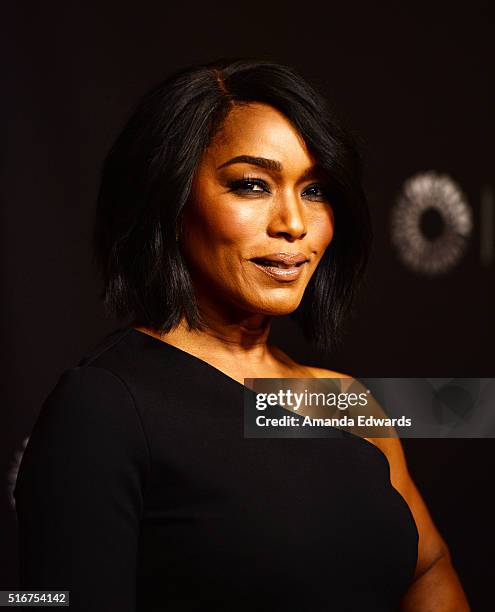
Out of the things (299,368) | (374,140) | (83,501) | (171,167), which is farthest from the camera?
(374,140)

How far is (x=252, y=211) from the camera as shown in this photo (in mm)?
1009

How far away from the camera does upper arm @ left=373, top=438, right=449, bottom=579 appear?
1.24m

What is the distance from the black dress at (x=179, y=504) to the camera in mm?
912

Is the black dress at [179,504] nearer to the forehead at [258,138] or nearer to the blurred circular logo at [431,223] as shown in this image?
the forehead at [258,138]

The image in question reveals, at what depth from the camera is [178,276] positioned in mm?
1048

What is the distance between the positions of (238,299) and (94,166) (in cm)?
75

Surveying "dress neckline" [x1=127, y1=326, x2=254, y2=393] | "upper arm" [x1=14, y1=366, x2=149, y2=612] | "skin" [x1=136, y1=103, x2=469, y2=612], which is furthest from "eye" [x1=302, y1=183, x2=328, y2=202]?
"upper arm" [x1=14, y1=366, x2=149, y2=612]

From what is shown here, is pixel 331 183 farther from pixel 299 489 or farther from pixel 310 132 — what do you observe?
pixel 299 489

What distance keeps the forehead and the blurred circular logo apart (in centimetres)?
80

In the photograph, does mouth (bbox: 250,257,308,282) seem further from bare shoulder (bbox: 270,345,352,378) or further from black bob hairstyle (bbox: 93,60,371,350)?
bare shoulder (bbox: 270,345,352,378)

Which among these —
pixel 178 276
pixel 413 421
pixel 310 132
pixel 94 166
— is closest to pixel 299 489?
pixel 178 276

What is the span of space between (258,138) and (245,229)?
0.10m

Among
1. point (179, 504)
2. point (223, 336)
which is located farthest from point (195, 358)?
point (179, 504)

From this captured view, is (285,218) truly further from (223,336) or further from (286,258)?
(223,336)
